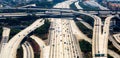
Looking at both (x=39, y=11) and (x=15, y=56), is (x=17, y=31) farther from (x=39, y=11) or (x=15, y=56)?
(x=39, y=11)

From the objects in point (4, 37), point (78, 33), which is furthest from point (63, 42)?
point (4, 37)

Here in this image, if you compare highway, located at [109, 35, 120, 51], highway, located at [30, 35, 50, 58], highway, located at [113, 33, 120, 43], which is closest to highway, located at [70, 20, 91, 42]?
highway, located at [109, 35, 120, 51]

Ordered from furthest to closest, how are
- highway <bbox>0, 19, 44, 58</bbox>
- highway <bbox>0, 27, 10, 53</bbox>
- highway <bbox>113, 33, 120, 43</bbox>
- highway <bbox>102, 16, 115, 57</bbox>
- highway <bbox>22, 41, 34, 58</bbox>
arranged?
highway <bbox>113, 33, 120, 43</bbox>, highway <bbox>0, 27, 10, 53</bbox>, highway <bbox>102, 16, 115, 57</bbox>, highway <bbox>0, 19, 44, 58</bbox>, highway <bbox>22, 41, 34, 58</bbox>

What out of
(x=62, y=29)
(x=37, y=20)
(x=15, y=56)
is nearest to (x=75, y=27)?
(x=62, y=29)

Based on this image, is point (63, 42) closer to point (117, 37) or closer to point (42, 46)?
point (42, 46)

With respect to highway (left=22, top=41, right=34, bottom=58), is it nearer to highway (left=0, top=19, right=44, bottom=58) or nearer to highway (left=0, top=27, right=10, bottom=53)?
highway (left=0, top=19, right=44, bottom=58)
